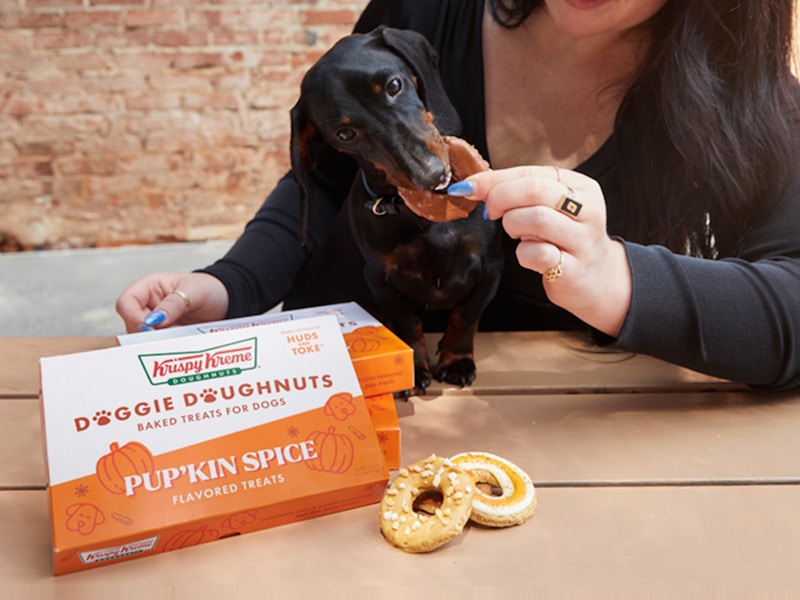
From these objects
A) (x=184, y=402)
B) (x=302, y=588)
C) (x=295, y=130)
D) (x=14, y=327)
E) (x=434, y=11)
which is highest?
(x=434, y=11)

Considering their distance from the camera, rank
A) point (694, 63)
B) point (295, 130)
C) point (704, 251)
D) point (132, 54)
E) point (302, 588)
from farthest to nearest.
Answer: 1. point (132, 54)
2. point (704, 251)
3. point (694, 63)
4. point (295, 130)
5. point (302, 588)

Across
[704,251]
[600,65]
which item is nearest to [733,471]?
[704,251]

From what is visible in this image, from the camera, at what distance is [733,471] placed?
84cm

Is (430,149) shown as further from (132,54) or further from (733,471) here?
(132,54)

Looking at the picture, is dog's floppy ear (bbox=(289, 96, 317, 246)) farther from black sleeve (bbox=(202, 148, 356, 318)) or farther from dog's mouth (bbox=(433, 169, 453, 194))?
black sleeve (bbox=(202, 148, 356, 318))

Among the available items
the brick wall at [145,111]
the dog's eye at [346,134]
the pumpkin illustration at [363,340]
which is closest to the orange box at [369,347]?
the pumpkin illustration at [363,340]

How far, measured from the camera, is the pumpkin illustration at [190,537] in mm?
713

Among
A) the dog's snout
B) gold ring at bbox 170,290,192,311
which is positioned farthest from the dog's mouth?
gold ring at bbox 170,290,192,311

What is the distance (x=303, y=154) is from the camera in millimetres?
959

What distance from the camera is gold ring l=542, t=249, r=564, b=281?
83 centimetres

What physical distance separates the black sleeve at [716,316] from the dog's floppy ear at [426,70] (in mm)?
270

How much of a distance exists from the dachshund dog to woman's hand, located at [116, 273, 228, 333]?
25cm

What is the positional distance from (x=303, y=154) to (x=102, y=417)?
402 millimetres

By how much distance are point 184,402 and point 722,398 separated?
2.22 feet
